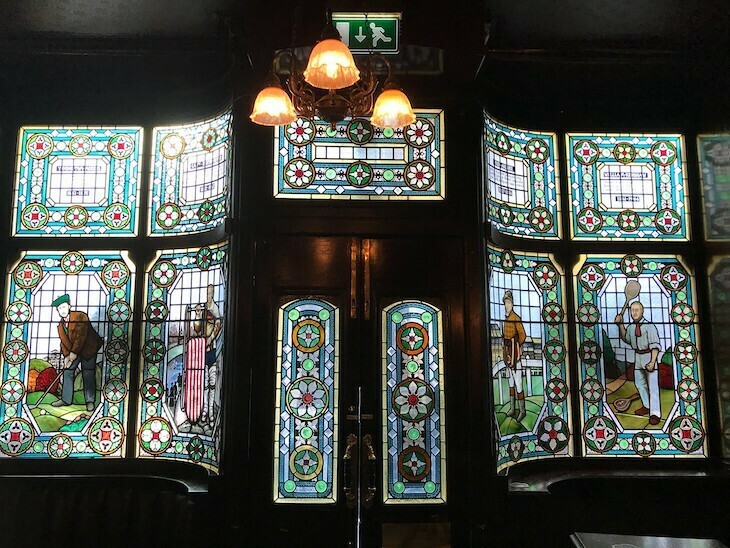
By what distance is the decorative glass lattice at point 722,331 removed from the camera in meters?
4.95

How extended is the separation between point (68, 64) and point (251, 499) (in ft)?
11.3

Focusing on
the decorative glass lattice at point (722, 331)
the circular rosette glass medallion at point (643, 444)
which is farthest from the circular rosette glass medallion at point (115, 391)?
the decorative glass lattice at point (722, 331)

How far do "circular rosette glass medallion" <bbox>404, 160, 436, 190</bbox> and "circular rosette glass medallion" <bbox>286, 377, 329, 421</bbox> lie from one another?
1536mm

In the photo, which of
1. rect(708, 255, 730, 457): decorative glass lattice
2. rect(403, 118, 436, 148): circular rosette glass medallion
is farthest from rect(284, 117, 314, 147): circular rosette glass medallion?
rect(708, 255, 730, 457): decorative glass lattice

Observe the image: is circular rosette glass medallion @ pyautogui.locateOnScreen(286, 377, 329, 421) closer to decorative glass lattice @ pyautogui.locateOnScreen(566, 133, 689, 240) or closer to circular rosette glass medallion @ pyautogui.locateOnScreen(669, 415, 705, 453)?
decorative glass lattice @ pyautogui.locateOnScreen(566, 133, 689, 240)

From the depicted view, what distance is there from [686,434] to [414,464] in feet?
6.97

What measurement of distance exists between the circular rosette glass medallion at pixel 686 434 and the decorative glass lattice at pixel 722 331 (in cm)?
16

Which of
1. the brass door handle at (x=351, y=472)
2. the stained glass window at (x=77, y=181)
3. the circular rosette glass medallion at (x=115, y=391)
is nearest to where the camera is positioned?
the brass door handle at (x=351, y=472)

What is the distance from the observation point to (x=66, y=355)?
507cm

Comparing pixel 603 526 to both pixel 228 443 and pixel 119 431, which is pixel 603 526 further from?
pixel 119 431

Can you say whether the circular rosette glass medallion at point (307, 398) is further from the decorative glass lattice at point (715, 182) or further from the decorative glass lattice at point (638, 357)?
the decorative glass lattice at point (715, 182)

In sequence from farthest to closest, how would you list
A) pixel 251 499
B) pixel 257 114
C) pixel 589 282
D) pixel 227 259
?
pixel 589 282, pixel 227 259, pixel 251 499, pixel 257 114

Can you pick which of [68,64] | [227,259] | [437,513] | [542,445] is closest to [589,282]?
[542,445]

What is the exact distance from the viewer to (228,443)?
14.5 feet
